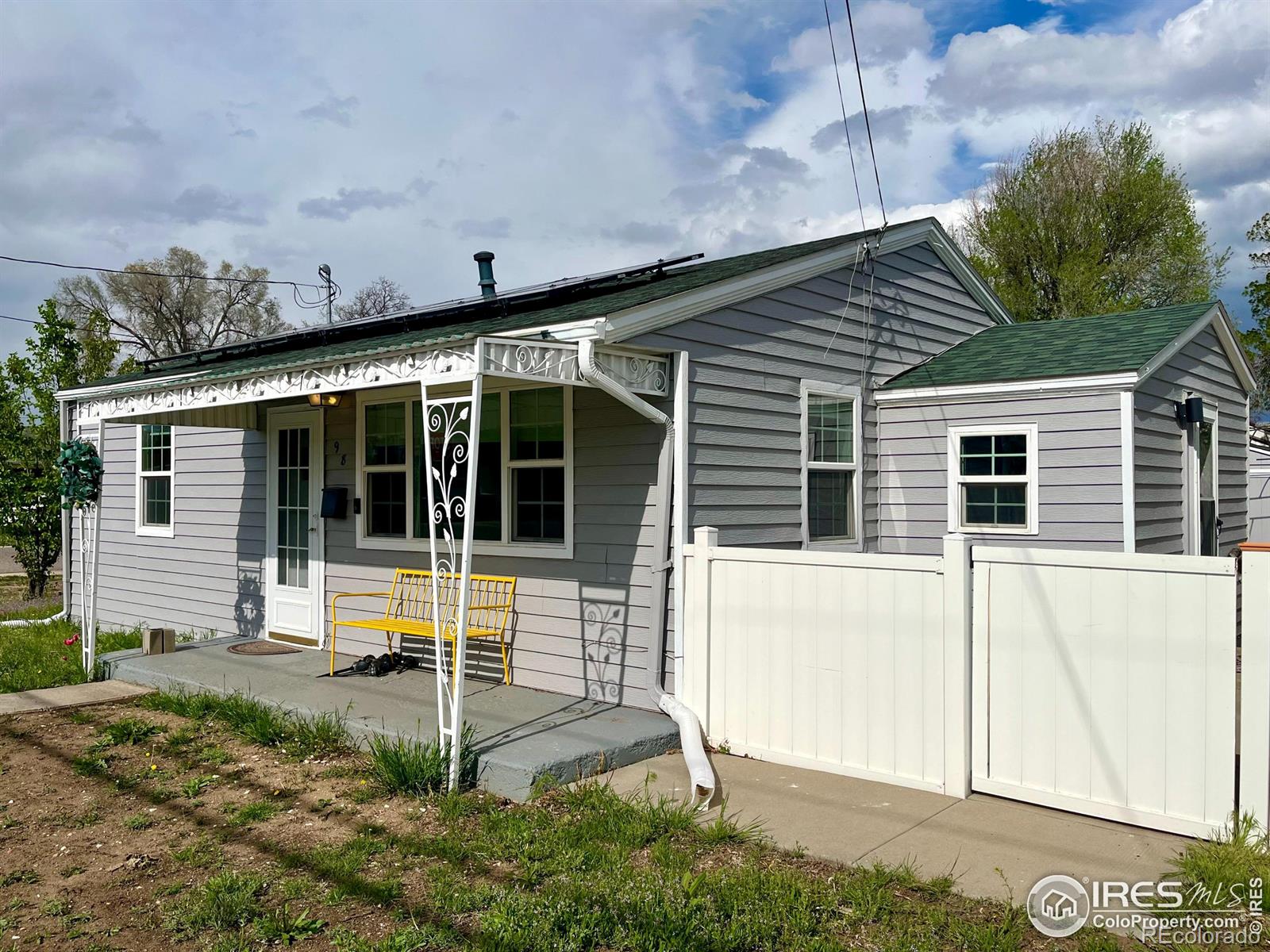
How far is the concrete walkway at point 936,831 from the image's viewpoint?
156 inches

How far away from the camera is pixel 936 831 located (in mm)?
4453

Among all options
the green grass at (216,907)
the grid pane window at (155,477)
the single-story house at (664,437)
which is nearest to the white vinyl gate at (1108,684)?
the single-story house at (664,437)

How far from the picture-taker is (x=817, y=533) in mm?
7824

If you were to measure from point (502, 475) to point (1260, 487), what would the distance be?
13885mm

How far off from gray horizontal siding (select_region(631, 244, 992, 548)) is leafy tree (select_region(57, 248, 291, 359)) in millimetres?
31367

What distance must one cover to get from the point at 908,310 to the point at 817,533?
2854 millimetres

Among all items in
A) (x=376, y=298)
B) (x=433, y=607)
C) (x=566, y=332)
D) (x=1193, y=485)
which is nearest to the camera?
(x=566, y=332)

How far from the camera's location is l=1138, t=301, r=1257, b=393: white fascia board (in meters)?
7.78

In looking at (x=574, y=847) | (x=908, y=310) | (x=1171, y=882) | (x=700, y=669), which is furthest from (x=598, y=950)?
(x=908, y=310)

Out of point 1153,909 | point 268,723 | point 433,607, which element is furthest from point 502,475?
point 1153,909

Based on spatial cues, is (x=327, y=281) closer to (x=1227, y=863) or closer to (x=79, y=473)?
(x=79, y=473)

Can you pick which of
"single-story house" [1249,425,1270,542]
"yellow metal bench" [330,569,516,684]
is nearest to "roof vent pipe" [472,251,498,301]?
"yellow metal bench" [330,569,516,684]

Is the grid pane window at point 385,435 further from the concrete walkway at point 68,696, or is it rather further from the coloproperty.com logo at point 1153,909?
the coloproperty.com logo at point 1153,909

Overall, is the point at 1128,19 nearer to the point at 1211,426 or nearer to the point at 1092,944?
the point at 1211,426
